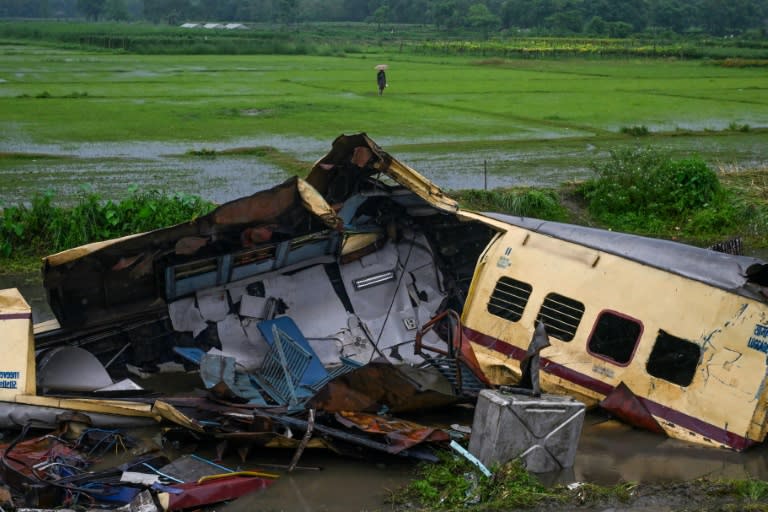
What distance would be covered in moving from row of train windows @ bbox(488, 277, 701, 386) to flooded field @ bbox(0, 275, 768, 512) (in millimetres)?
595

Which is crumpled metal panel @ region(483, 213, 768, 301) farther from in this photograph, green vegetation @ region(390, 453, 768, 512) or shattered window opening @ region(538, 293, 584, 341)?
green vegetation @ region(390, 453, 768, 512)

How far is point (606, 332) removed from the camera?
8.45 m

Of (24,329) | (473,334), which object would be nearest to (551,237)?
(473,334)

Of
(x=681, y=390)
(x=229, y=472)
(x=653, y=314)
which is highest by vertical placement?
(x=653, y=314)

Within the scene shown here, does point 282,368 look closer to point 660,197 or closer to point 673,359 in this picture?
point 673,359

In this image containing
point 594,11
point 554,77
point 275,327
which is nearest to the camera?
point 275,327

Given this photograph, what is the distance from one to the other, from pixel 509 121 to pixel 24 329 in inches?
1024

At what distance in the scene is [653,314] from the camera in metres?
8.16

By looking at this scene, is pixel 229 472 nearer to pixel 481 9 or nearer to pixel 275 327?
pixel 275 327

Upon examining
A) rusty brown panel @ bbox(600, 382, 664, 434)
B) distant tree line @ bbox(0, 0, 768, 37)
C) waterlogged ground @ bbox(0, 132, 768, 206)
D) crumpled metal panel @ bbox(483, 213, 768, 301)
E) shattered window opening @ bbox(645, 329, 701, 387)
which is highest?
distant tree line @ bbox(0, 0, 768, 37)

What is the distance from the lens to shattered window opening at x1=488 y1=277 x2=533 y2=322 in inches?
358

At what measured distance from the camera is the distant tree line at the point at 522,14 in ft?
329

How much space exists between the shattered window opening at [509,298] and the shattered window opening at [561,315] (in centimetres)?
24

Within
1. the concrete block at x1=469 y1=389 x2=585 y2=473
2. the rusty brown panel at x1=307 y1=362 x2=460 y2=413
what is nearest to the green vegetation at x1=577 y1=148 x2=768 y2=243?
the rusty brown panel at x1=307 y1=362 x2=460 y2=413
